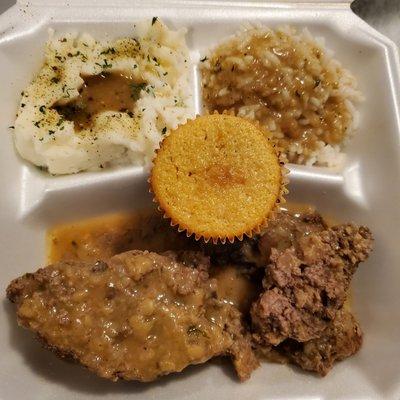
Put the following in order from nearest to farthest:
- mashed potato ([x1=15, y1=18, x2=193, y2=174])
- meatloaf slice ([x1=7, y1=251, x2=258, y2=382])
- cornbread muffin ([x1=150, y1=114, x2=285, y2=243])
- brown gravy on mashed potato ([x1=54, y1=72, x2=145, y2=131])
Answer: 1. meatloaf slice ([x1=7, y1=251, x2=258, y2=382])
2. cornbread muffin ([x1=150, y1=114, x2=285, y2=243])
3. mashed potato ([x1=15, y1=18, x2=193, y2=174])
4. brown gravy on mashed potato ([x1=54, y1=72, x2=145, y2=131])

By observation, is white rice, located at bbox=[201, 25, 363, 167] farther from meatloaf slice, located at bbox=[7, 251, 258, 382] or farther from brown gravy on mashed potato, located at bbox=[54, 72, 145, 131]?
meatloaf slice, located at bbox=[7, 251, 258, 382]

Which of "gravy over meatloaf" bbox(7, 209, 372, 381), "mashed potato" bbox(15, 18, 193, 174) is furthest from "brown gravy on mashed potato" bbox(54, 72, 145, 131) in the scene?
"gravy over meatloaf" bbox(7, 209, 372, 381)

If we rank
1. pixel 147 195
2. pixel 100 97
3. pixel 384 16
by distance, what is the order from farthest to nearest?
pixel 384 16 < pixel 147 195 < pixel 100 97

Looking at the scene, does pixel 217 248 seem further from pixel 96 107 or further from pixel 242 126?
pixel 96 107

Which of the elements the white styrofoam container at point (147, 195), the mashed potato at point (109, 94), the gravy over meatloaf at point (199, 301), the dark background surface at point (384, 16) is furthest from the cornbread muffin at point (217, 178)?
the dark background surface at point (384, 16)

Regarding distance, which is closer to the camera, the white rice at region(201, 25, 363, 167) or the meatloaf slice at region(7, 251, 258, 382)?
the meatloaf slice at region(7, 251, 258, 382)

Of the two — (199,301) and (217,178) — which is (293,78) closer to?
(217,178)

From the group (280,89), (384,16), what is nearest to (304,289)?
(280,89)
